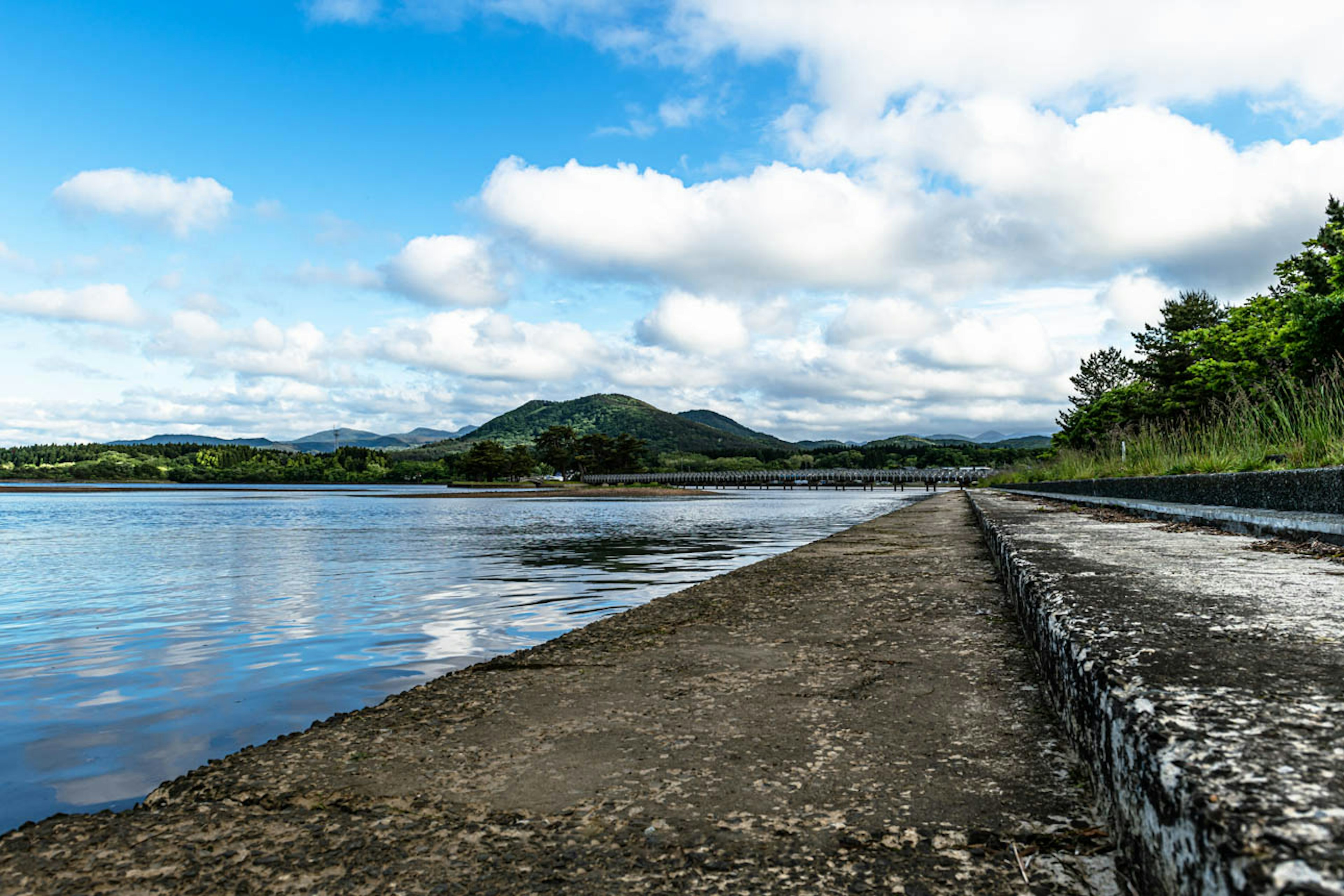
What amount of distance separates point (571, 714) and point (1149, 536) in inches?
167

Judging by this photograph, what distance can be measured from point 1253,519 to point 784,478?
142 meters

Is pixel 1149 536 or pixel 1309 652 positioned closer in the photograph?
pixel 1309 652

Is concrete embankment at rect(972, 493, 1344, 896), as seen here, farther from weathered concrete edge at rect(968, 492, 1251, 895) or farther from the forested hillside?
the forested hillside

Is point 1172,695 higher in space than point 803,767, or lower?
higher

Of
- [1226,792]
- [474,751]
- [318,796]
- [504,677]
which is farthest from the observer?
[504,677]

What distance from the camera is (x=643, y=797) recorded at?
5.45ft

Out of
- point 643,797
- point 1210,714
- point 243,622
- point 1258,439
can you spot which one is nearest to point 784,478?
point 1258,439

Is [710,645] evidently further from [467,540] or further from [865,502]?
[865,502]

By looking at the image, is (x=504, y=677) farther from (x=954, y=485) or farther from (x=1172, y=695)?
(x=954, y=485)

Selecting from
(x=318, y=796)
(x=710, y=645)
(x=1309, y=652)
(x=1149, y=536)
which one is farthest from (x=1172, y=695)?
(x=1149, y=536)

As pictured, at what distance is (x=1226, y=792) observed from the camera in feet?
2.90

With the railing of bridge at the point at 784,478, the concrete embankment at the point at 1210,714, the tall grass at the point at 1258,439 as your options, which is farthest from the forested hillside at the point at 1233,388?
the railing of bridge at the point at 784,478

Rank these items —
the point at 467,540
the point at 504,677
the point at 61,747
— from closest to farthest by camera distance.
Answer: the point at 504,677
the point at 61,747
the point at 467,540

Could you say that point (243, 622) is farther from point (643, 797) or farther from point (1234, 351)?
point (1234, 351)
